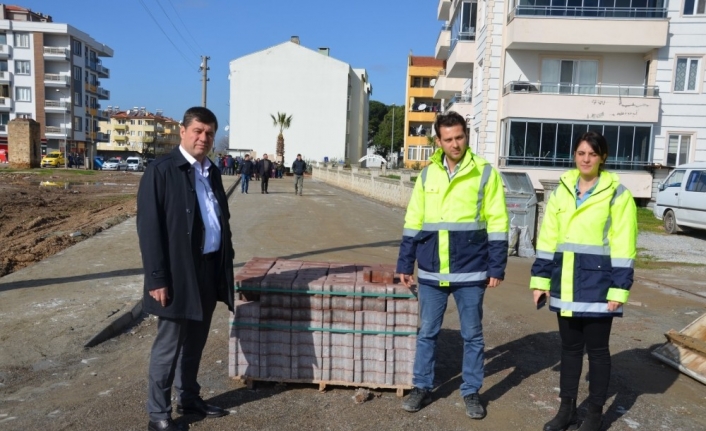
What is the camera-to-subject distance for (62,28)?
7375 centimetres

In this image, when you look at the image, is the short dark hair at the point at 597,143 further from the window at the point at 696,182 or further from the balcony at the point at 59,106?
the balcony at the point at 59,106

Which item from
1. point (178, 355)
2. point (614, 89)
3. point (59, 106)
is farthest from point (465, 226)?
point (59, 106)

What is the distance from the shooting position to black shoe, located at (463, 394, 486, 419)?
13.3 ft

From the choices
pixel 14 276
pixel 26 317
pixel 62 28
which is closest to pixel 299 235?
pixel 14 276

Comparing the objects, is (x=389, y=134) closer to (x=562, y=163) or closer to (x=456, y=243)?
(x=562, y=163)

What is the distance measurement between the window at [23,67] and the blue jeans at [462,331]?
82.9 meters

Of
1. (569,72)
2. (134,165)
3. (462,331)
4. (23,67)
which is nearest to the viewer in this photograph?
(462,331)

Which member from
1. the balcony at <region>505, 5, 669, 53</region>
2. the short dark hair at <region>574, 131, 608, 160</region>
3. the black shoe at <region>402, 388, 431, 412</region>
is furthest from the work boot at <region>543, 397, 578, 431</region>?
the balcony at <region>505, 5, 669, 53</region>

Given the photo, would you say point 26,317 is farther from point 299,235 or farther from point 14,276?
point 299,235

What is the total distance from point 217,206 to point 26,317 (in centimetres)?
348

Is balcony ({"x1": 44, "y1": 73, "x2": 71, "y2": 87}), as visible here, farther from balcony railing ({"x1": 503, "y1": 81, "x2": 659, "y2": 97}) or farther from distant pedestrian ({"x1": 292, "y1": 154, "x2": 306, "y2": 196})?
balcony railing ({"x1": 503, "y1": 81, "x2": 659, "y2": 97})

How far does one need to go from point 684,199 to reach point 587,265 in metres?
13.5

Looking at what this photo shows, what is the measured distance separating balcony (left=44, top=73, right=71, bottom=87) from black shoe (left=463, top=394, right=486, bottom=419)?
8149 cm

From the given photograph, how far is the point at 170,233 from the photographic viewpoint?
3.64 metres
